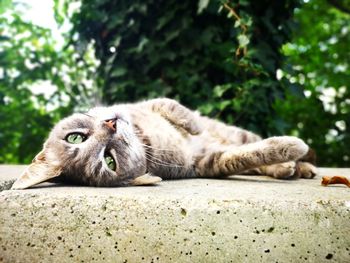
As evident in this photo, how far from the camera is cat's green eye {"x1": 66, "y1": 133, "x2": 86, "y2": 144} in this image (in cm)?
232

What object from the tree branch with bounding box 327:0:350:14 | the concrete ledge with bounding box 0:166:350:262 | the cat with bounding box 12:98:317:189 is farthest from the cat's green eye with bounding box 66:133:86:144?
the tree branch with bounding box 327:0:350:14

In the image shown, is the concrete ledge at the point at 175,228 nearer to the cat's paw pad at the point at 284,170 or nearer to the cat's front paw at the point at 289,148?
the cat's front paw at the point at 289,148

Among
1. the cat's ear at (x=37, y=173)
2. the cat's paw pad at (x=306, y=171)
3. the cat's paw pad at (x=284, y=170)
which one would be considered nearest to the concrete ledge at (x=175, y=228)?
the cat's ear at (x=37, y=173)

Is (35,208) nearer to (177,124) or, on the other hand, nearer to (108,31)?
(177,124)

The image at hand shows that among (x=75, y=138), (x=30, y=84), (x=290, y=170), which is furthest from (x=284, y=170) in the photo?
(x=30, y=84)

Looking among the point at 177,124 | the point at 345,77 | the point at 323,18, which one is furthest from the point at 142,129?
the point at 323,18

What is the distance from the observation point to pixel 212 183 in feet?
7.93

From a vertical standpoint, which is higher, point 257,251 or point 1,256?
point 257,251

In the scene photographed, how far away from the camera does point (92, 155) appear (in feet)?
7.40

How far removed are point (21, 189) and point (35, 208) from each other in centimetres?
21

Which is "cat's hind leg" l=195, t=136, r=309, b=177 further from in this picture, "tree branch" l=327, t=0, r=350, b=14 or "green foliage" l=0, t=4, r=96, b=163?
"tree branch" l=327, t=0, r=350, b=14

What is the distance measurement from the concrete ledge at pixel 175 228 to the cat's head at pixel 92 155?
12.5 inches

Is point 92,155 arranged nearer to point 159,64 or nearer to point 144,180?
point 144,180

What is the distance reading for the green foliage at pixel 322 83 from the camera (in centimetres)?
575
